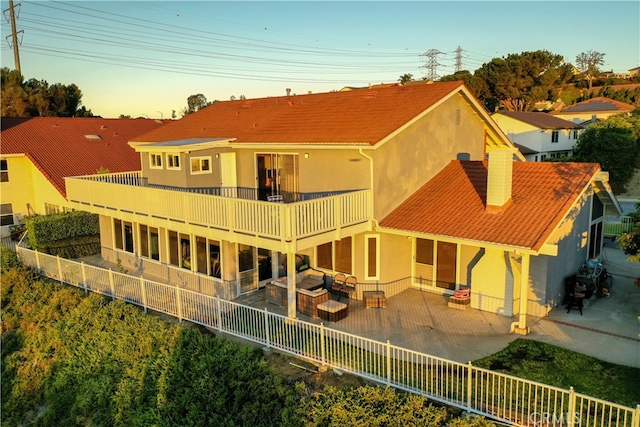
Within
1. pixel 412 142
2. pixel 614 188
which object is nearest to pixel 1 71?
pixel 412 142

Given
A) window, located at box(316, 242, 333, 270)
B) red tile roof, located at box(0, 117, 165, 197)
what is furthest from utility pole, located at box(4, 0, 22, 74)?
window, located at box(316, 242, 333, 270)

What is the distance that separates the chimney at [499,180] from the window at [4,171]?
2479 centimetres

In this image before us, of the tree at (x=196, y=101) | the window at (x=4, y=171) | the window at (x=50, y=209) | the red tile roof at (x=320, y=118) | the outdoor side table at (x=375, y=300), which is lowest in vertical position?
the outdoor side table at (x=375, y=300)

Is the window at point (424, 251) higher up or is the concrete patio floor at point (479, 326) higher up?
the window at point (424, 251)

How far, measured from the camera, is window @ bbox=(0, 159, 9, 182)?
1024 inches

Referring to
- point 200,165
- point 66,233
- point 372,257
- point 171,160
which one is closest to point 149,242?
point 171,160

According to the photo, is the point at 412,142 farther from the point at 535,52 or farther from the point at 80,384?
the point at 535,52

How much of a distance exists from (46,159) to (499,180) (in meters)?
23.7

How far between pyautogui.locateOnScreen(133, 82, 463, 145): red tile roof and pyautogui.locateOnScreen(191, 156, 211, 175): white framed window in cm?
149

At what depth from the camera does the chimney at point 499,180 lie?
14.0m

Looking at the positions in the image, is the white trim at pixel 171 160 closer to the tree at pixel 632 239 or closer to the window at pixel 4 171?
the window at pixel 4 171

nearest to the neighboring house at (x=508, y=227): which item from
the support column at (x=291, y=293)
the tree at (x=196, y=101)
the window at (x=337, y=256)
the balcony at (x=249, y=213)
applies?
the window at (x=337, y=256)

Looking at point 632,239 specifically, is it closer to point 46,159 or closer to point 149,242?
point 149,242

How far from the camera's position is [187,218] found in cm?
1596
